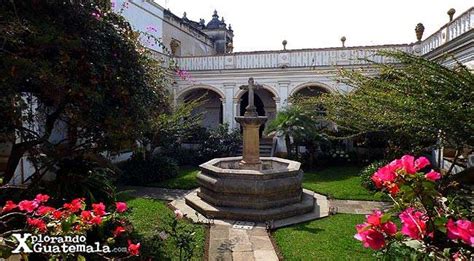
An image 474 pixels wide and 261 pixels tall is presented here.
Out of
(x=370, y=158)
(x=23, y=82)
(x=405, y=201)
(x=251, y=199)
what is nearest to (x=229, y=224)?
(x=251, y=199)

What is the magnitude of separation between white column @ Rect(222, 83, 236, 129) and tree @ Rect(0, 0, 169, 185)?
1006 cm

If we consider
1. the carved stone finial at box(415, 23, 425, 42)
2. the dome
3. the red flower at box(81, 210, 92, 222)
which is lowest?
the red flower at box(81, 210, 92, 222)

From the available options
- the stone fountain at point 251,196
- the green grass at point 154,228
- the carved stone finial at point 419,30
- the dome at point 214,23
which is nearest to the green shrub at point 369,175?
the stone fountain at point 251,196

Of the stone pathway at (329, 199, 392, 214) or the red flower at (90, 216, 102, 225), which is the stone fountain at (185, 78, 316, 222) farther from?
the red flower at (90, 216, 102, 225)

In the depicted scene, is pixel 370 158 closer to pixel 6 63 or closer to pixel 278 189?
pixel 278 189

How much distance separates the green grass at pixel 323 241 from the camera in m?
4.91

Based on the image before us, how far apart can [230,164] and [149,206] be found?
279 cm

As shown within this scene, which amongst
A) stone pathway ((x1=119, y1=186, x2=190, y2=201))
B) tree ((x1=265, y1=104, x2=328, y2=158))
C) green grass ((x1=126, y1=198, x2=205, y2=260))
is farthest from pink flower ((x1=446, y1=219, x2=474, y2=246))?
tree ((x1=265, y1=104, x2=328, y2=158))

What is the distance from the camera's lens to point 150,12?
51.9 feet

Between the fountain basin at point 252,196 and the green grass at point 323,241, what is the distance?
0.66 metres

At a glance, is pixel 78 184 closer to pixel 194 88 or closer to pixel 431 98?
pixel 431 98

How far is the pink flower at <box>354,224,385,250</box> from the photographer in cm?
177

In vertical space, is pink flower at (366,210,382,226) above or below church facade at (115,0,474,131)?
below

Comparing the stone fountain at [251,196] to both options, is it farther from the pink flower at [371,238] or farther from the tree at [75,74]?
the pink flower at [371,238]
